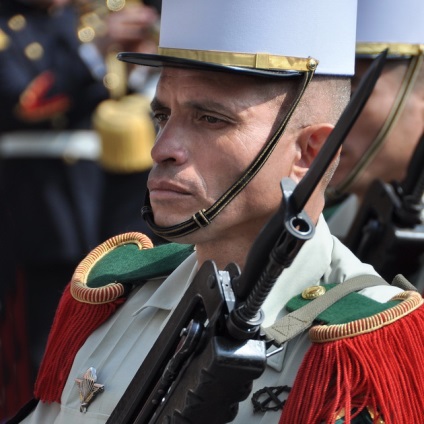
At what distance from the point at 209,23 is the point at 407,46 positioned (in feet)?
4.69

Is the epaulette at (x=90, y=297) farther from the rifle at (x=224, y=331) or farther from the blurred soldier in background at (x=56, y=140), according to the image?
the blurred soldier in background at (x=56, y=140)

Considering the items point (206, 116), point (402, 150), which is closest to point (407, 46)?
point (402, 150)

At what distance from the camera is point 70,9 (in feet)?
20.2

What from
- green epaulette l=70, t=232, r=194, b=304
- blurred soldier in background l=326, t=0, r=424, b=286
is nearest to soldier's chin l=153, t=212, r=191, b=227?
green epaulette l=70, t=232, r=194, b=304

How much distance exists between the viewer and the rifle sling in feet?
8.14

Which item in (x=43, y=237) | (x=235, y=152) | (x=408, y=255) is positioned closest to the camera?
(x=235, y=152)

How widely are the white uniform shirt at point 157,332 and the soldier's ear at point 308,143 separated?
13 centimetres

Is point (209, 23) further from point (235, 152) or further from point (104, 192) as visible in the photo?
point (104, 192)

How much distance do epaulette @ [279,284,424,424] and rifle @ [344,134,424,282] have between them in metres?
1.42

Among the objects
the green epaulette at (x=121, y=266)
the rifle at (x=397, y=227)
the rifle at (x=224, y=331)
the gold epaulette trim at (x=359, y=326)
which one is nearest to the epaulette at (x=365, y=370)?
the gold epaulette trim at (x=359, y=326)

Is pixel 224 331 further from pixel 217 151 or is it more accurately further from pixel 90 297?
pixel 90 297

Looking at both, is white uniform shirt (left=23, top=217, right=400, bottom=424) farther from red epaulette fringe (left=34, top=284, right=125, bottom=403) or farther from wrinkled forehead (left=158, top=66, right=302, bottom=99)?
wrinkled forehead (left=158, top=66, right=302, bottom=99)

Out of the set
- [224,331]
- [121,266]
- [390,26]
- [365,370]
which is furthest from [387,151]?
[224,331]

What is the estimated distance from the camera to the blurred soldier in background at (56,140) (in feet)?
19.4
